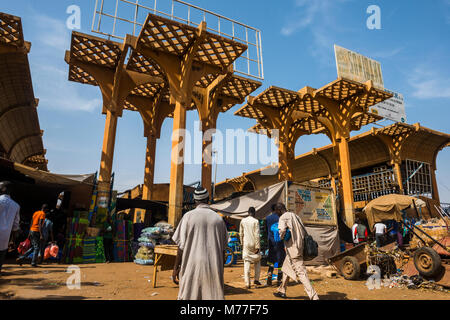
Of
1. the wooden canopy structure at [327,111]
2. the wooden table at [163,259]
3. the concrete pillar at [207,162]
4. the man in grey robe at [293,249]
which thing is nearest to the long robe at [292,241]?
the man in grey robe at [293,249]

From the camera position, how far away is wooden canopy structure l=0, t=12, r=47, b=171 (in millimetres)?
11242

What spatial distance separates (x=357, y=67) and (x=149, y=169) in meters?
14.1

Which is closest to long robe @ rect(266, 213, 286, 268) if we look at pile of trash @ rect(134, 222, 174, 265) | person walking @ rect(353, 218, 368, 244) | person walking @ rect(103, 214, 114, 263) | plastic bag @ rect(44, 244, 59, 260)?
A: pile of trash @ rect(134, 222, 174, 265)

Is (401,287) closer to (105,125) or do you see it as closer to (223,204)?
(223,204)

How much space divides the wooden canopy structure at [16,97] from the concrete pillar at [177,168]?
677 centimetres

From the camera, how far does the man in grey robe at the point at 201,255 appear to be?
8.79ft

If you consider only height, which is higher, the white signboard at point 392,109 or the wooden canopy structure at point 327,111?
the white signboard at point 392,109

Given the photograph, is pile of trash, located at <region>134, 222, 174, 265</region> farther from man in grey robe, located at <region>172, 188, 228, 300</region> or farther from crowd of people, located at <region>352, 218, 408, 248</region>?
crowd of people, located at <region>352, 218, 408, 248</region>

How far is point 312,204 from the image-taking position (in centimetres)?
973

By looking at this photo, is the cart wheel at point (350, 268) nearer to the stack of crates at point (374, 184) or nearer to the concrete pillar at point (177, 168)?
the concrete pillar at point (177, 168)

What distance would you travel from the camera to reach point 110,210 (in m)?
11.3

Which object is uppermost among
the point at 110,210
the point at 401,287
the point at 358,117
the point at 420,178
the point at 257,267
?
the point at 358,117

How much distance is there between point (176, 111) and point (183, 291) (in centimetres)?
1032
